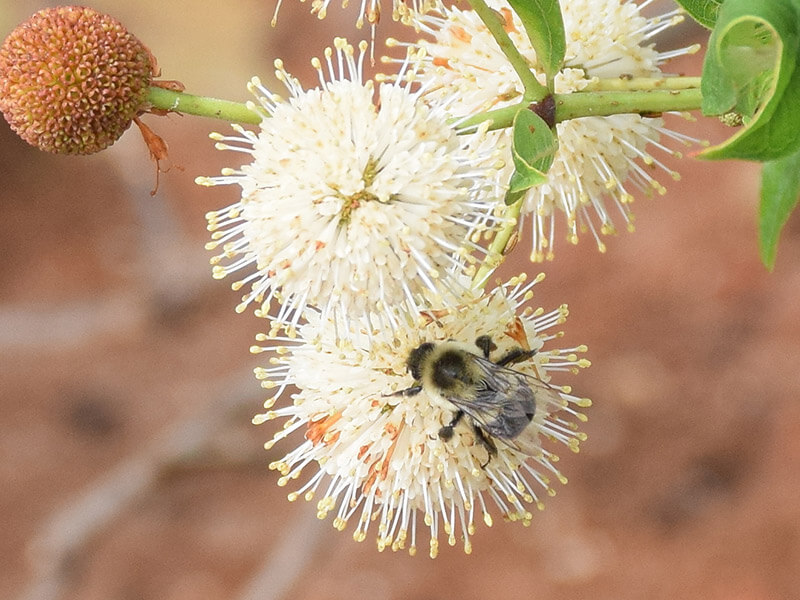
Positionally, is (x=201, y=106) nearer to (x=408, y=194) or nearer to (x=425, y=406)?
(x=408, y=194)

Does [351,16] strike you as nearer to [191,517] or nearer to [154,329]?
[154,329]

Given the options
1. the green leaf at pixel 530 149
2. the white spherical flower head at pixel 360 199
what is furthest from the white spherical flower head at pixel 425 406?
the green leaf at pixel 530 149

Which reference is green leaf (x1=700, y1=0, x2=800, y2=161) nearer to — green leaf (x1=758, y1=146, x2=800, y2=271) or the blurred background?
green leaf (x1=758, y1=146, x2=800, y2=271)

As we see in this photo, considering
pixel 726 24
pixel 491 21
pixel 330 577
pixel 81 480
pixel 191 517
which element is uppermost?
pixel 81 480

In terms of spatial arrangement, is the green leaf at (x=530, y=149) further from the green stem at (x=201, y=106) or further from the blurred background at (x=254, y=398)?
the blurred background at (x=254, y=398)

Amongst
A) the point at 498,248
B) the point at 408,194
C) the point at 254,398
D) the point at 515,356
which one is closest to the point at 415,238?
the point at 408,194

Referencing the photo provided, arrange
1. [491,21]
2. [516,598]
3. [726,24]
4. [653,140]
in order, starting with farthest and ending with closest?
[516,598], [653,140], [491,21], [726,24]

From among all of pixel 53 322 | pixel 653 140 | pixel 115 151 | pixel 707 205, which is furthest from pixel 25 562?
pixel 653 140
